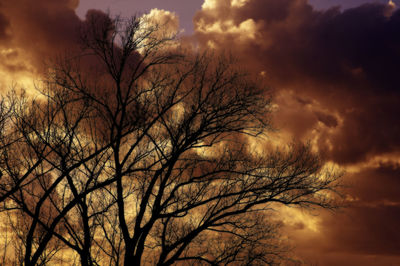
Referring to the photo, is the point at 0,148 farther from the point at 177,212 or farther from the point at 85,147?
the point at 177,212

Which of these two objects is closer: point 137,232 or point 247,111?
point 137,232

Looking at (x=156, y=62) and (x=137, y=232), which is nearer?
(x=137, y=232)

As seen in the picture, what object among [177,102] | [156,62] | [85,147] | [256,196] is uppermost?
[156,62]

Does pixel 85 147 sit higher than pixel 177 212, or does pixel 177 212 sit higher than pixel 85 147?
pixel 85 147

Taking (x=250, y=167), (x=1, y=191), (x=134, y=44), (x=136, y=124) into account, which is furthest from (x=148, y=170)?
(x=1, y=191)

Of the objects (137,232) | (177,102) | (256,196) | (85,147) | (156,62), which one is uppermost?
(156,62)

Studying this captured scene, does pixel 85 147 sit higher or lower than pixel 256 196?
higher

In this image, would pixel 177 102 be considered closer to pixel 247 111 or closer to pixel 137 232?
pixel 247 111

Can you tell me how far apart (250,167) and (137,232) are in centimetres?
429

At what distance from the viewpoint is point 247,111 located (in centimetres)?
1238

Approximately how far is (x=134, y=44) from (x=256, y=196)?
21.5 ft

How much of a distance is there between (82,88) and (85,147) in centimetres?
212

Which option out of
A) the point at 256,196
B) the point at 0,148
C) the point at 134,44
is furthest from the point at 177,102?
the point at 0,148

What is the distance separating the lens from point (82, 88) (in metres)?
12.0
